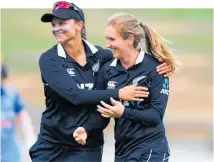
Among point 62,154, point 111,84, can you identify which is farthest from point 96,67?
point 62,154

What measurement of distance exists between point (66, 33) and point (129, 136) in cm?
83

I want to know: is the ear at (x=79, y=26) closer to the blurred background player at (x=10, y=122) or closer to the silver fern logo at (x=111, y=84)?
the silver fern logo at (x=111, y=84)

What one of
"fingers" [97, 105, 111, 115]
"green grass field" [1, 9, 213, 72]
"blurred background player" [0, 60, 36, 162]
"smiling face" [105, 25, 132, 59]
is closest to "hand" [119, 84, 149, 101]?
"fingers" [97, 105, 111, 115]

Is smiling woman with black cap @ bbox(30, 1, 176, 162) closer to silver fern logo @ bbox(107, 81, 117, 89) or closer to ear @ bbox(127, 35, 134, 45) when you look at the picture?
silver fern logo @ bbox(107, 81, 117, 89)

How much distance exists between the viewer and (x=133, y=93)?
229 inches

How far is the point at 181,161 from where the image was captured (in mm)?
8969

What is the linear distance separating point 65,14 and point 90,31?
697cm

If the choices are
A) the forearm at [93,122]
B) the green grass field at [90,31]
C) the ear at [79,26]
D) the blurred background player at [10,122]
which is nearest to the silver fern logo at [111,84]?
the forearm at [93,122]

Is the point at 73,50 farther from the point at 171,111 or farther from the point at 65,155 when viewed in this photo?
the point at 171,111

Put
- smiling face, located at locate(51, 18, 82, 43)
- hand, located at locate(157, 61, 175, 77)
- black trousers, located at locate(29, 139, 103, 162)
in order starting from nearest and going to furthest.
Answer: hand, located at locate(157, 61, 175, 77) → smiling face, located at locate(51, 18, 82, 43) → black trousers, located at locate(29, 139, 103, 162)

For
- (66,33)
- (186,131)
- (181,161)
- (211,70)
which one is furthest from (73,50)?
(211,70)

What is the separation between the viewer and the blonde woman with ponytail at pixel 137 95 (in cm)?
584

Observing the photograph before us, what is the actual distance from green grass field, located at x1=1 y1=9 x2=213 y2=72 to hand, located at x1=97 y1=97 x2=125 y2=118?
22.6ft

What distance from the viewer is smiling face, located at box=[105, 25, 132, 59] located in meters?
5.88
